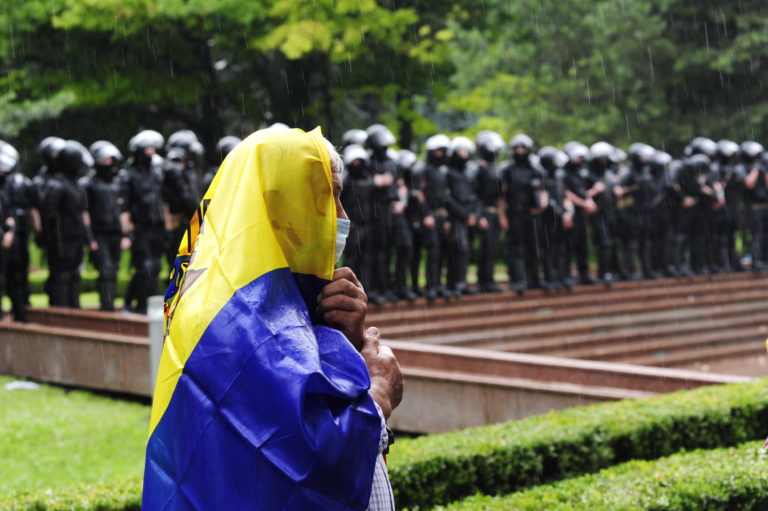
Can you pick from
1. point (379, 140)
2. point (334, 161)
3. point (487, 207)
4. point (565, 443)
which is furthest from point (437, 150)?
point (334, 161)

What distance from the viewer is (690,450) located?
654 cm

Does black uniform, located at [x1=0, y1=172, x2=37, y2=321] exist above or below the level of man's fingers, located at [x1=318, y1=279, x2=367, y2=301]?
above

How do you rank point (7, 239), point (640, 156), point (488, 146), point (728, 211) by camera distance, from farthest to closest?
point (728, 211) → point (640, 156) → point (488, 146) → point (7, 239)

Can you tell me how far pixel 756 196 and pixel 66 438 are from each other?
14356mm

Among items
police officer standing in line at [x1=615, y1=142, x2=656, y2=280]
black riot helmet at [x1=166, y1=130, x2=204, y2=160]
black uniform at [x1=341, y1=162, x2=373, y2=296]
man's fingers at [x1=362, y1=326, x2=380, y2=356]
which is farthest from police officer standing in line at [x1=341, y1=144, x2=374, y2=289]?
man's fingers at [x1=362, y1=326, x2=380, y2=356]

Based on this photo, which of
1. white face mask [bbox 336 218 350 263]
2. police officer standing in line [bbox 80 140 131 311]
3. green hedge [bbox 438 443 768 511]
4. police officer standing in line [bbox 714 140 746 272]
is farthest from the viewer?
police officer standing in line [bbox 714 140 746 272]

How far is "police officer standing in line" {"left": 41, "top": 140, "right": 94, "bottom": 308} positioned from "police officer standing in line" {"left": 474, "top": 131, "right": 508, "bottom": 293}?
17.6ft

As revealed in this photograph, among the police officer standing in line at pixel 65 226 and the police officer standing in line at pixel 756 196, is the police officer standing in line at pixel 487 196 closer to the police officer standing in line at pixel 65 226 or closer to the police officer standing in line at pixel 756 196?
the police officer standing in line at pixel 65 226

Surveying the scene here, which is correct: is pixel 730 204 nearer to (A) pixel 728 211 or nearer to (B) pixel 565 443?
(A) pixel 728 211

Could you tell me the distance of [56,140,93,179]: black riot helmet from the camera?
12.3 metres

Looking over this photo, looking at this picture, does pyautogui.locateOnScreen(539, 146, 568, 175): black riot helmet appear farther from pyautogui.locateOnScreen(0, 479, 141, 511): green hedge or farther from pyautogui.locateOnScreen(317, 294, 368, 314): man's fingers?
pyautogui.locateOnScreen(317, 294, 368, 314): man's fingers

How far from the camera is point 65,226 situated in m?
12.4

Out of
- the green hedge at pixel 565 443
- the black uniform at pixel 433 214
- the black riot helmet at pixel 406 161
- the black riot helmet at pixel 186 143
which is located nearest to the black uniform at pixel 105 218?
the black riot helmet at pixel 186 143

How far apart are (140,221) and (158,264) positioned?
0.55m
